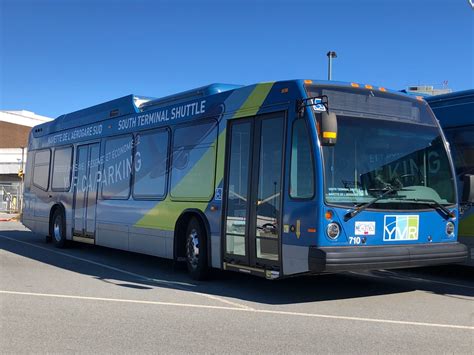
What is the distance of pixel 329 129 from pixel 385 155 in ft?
3.65

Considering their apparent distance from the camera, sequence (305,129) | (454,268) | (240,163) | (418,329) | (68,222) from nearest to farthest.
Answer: (418,329) < (305,129) < (240,163) < (454,268) < (68,222)

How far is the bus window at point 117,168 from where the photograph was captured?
11.5 meters

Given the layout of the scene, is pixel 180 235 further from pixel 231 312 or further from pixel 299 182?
pixel 299 182

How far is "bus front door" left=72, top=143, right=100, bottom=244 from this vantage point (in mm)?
12797

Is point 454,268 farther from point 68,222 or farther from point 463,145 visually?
point 68,222

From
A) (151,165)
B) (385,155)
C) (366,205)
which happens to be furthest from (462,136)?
(151,165)

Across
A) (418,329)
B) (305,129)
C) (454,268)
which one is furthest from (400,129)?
(454,268)

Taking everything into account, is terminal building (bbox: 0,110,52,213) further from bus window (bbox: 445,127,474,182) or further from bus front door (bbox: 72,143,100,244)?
bus window (bbox: 445,127,474,182)

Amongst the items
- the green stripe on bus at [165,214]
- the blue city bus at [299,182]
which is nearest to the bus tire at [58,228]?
the green stripe on bus at [165,214]

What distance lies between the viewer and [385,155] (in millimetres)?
7398

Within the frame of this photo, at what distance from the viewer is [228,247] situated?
834 centimetres

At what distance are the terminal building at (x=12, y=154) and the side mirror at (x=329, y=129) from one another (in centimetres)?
2678

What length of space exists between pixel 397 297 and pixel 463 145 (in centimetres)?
316

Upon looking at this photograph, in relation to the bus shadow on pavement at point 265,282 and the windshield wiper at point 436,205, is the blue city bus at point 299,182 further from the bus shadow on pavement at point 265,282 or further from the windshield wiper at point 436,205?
the bus shadow on pavement at point 265,282
